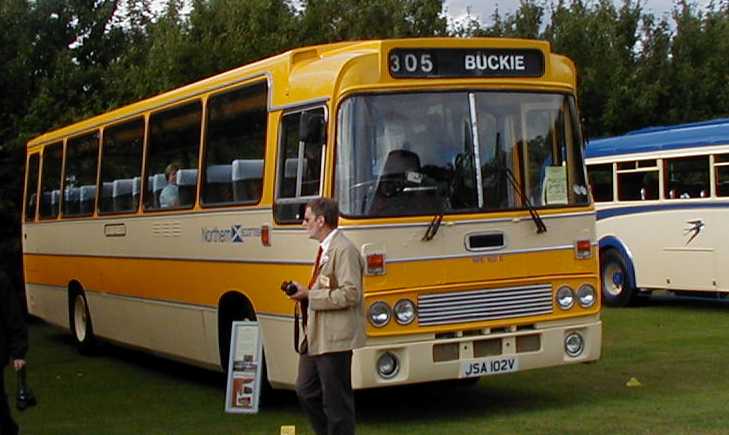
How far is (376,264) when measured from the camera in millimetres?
10734

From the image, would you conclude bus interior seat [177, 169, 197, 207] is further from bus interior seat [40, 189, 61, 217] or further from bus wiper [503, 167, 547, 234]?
bus interior seat [40, 189, 61, 217]

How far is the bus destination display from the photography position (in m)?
11.1

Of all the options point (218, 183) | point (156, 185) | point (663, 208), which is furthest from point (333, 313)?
point (663, 208)

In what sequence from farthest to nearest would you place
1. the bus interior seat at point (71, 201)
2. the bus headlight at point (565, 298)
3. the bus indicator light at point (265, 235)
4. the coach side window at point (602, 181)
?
the coach side window at point (602, 181) → the bus interior seat at point (71, 201) → the bus indicator light at point (265, 235) → the bus headlight at point (565, 298)

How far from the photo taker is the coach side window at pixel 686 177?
21.1 metres

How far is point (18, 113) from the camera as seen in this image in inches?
1011

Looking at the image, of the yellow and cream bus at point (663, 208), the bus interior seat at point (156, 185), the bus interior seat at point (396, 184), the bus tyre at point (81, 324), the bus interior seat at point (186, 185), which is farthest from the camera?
the yellow and cream bus at point (663, 208)

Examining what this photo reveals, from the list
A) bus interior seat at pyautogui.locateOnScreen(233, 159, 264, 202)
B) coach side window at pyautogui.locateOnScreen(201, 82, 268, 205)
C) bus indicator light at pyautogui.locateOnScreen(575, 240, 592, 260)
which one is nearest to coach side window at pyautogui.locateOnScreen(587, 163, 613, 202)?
coach side window at pyautogui.locateOnScreen(201, 82, 268, 205)

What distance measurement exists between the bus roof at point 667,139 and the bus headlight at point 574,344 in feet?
32.4

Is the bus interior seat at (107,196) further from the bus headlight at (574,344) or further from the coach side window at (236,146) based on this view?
the bus headlight at (574,344)

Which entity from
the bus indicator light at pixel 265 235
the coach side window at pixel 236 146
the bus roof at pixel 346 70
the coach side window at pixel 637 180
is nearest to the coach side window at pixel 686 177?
the coach side window at pixel 637 180

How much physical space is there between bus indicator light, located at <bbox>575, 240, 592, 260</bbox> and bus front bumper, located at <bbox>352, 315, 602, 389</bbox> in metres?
0.56

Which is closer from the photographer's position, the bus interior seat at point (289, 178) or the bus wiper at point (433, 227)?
the bus wiper at point (433, 227)

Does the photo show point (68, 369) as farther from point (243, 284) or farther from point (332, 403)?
point (332, 403)
